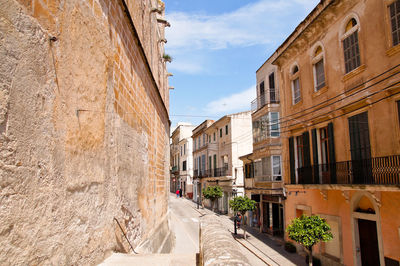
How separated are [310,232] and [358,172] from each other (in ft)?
10.5

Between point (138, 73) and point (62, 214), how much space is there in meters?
4.15

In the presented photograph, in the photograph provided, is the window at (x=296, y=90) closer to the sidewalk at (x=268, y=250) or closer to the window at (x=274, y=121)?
the window at (x=274, y=121)

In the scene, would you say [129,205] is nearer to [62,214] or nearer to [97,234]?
[97,234]

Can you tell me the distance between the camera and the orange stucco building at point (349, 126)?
35.4 feet

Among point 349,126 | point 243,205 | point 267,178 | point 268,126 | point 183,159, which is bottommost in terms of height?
point 243,205

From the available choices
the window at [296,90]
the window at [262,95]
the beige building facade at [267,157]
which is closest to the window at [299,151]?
the window at [296,90]

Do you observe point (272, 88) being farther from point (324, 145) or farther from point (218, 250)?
point (218, 250)

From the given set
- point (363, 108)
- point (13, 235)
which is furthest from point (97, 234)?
point (363, 108)

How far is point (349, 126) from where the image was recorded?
13.0 m

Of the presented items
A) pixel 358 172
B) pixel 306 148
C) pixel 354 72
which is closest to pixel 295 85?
pixel 306 148

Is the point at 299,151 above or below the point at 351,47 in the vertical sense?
below

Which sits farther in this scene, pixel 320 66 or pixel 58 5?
pixel 320 66

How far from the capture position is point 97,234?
11.3 ft

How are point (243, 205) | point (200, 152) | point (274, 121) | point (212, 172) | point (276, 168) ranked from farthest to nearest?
point (200, 152) → point (212, 172) → point (243, 205) → point (276, 168) → point (274, 121)
